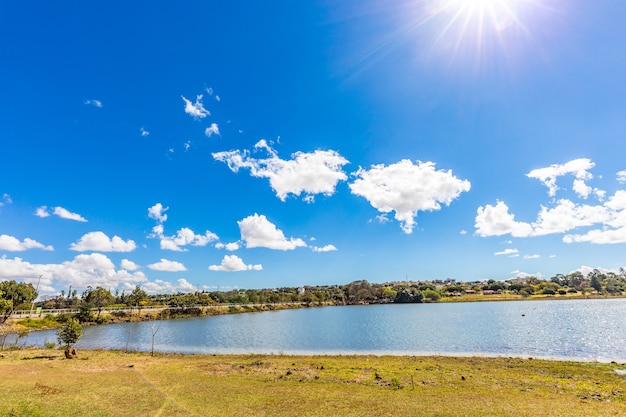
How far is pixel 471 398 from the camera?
18.3m

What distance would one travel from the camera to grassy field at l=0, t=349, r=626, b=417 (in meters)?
15.8

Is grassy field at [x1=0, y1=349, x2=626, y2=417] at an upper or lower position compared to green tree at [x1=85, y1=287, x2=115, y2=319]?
lower

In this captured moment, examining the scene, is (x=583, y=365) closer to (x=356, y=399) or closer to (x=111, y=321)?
(x=356, y=399)

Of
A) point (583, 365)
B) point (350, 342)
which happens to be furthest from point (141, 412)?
point (350, 342)

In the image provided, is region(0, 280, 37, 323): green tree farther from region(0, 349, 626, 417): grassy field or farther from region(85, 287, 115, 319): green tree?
region(0, 349, 626, 417): grassy field

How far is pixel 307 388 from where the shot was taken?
67.8 feet

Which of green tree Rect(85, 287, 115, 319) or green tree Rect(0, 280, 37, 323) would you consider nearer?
green tree Rect(0, 280, 37, 323)

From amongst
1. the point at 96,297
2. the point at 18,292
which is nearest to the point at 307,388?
the point at 18,292

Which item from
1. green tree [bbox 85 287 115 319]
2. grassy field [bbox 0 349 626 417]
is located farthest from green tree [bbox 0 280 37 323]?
grassy field [bbox 0 349 626 417]

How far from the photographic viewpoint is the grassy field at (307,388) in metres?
15.8

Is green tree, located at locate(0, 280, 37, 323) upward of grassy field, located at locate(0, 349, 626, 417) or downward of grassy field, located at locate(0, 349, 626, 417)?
upward

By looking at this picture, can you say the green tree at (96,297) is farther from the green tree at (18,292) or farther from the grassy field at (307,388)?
the grassy field at (307,388)

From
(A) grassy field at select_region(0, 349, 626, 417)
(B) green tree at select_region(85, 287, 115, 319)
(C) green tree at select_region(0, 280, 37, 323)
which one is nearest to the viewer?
(A) grassy field at select_region(0, 349, 626, 417)

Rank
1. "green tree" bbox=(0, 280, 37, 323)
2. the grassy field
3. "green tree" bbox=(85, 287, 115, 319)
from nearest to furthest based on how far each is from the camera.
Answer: the grassy field
"green tree" bbox=(0, 280, 37, 323)
"green tree" bbox=(85, 287, 115, 319)
